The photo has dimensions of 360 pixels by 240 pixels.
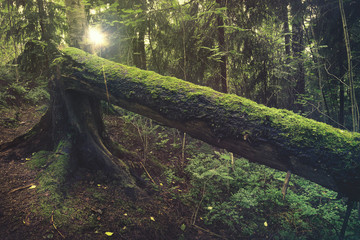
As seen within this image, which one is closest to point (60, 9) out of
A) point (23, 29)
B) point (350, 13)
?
point (23, 29)

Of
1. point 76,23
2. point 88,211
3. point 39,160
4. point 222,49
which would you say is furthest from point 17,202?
point 222,49

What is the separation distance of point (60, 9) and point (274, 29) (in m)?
9.38

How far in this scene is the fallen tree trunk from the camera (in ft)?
7.06

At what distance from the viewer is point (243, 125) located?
98.1 inches

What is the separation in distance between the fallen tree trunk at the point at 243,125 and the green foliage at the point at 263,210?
1.37 m

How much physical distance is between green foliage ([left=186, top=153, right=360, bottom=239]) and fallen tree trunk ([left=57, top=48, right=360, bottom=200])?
1.37 meters

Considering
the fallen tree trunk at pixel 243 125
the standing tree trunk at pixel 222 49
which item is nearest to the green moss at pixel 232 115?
the fallen tree trunk at pixel 243 125

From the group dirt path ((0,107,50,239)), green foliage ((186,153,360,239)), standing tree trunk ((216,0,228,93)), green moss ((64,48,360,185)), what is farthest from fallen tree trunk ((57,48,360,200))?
standing tree trunk ((216,0,228,93))

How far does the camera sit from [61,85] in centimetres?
393

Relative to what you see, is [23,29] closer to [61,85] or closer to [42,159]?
[61,85]

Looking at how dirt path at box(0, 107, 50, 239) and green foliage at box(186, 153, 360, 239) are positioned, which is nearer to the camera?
dirt path at box(0, 107, 50, 239)

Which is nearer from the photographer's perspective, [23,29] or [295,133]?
[295,133]

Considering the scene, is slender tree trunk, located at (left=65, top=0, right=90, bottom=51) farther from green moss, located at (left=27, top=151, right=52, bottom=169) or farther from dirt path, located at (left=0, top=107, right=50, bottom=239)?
dirt path, located at (left=0, top=107, right=50, bottom=239)

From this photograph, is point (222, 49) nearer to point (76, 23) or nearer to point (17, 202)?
point (76, 23)
